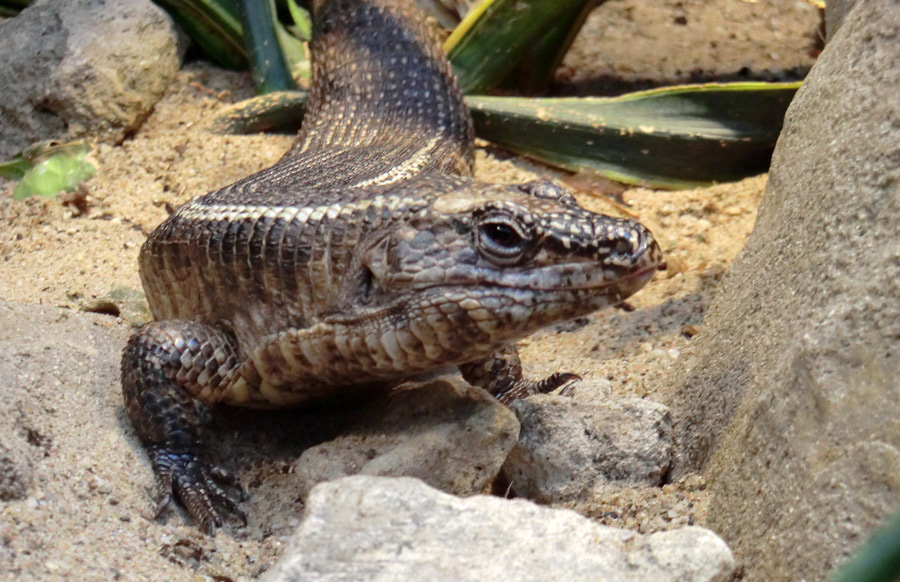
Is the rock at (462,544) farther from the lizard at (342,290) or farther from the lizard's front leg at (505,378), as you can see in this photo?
the lizard's front leg at (505,378)

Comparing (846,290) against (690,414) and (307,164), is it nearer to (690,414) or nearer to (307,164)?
(690,414)

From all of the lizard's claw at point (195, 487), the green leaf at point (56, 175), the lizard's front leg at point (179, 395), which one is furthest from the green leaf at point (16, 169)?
the lizard's claw at point (195, 487)

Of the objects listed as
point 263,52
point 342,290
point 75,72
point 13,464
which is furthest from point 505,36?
point 13,464

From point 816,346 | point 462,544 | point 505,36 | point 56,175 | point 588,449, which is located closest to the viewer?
point 462,544

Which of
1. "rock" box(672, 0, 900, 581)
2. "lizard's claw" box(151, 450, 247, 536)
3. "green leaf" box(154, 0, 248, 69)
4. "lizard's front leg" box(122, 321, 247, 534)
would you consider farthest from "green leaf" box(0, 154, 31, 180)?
"rock" box(672, 0, 900, 581)

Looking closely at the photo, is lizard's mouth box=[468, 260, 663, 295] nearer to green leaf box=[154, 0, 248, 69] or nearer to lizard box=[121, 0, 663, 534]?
lizard box=[121, 0, 663, 534]

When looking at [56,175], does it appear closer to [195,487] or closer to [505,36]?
[505,36]
